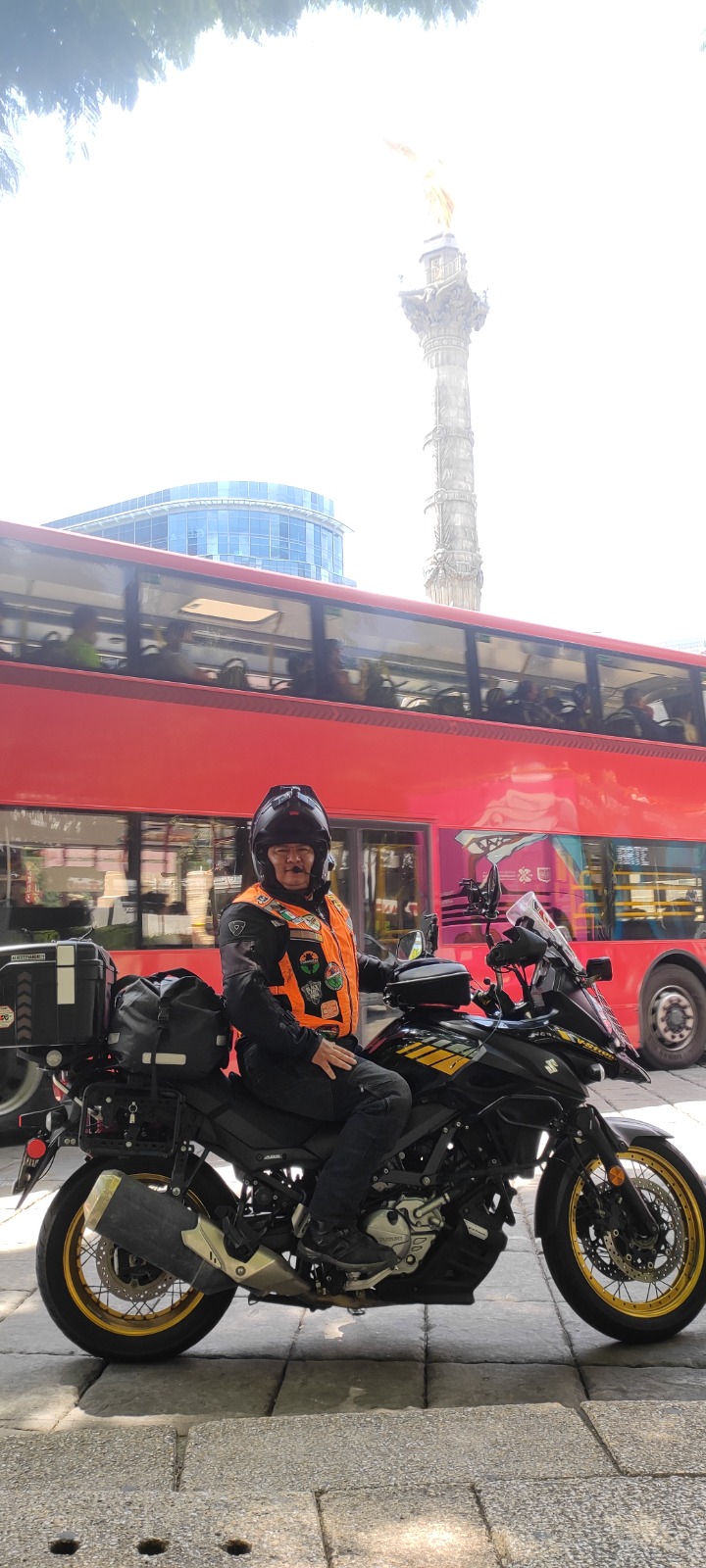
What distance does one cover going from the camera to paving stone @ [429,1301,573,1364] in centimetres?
327

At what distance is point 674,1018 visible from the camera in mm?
9914

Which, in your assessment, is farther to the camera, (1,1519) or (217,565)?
(217,565)

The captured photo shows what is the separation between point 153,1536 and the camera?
6.46 ft

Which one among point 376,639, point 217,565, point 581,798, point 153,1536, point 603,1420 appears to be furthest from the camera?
point 581,798

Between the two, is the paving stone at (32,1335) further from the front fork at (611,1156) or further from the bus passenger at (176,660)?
the bus passenger at (176,660)

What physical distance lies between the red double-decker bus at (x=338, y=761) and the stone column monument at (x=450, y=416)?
17.0 meters

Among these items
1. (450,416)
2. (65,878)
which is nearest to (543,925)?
(65,878)

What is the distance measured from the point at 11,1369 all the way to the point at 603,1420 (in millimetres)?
1695

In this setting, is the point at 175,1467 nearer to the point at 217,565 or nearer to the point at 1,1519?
the point at 1,1519

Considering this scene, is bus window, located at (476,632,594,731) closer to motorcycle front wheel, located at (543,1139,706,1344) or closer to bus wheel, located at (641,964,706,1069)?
bus wheel, located at (641,964,706,1069)

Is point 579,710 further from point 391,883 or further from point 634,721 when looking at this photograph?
point 391,883

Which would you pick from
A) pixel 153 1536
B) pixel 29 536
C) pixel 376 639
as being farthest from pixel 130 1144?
pixel 376 639

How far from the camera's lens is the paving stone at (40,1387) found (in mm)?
2834

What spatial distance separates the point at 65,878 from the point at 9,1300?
133 inches
